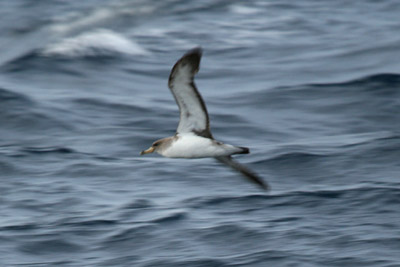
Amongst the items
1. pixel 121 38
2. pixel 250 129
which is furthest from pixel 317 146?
pixel 121 38

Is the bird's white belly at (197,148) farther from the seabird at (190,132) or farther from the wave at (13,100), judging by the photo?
the wave at (13,100)

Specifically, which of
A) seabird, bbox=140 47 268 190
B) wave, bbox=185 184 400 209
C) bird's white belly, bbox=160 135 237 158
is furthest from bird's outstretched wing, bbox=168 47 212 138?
wave, bbox=185 184 400 209

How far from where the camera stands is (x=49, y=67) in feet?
73.3

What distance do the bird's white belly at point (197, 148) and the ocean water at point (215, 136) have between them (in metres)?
1.38

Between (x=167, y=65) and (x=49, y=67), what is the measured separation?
295cm

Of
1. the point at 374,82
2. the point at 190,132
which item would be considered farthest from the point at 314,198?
the point at 374,82

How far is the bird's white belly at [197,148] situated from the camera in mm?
11664

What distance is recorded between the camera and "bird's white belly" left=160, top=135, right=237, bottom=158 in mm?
11664

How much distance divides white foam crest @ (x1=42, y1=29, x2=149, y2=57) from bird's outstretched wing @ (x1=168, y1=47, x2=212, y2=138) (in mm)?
12187

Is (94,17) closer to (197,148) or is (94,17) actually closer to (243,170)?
(243,170)

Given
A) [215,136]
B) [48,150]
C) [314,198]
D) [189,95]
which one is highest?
[189,95]

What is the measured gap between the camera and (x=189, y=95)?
11.4 m

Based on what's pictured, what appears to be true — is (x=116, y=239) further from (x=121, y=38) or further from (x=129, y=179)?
(x=121, y=38)

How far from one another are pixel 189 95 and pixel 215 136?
20.6 feet
